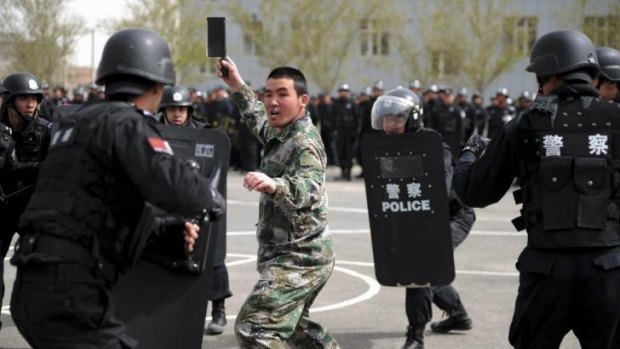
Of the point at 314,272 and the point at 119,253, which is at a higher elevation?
the point at 119,253

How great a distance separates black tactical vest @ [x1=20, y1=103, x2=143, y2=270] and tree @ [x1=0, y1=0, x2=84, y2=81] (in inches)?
1441

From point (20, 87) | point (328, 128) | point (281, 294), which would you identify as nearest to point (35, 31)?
point (328, 128)

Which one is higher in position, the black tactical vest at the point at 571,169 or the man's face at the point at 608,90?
the man's face at the point at 608,90

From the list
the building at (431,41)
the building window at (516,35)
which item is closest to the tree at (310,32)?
the building at (431,41)

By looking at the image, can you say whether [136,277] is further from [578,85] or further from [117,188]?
[578,85]

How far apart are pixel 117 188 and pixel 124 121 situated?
259mm

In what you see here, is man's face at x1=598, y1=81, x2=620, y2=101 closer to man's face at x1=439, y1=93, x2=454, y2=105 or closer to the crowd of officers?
the crowd of officers

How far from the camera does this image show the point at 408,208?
261 inches

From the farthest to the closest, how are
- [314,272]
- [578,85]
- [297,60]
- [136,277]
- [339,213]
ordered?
[297,60]
[339,213]
[314,272]
[578,85]
[136,277]

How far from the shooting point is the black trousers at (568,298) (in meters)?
4.57

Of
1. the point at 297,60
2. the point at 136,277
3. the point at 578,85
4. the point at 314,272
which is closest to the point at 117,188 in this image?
the point at 136,277

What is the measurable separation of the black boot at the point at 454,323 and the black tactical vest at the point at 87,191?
4219 millimetres

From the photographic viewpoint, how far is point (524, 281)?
4762 millimetres

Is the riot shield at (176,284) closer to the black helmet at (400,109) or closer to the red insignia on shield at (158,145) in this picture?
the red insignia on shield at (158,145)
